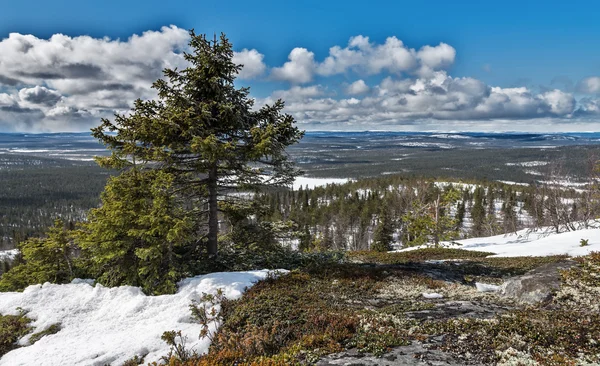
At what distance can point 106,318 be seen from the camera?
1030cm

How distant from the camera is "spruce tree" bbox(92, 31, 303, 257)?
1238 centimetres

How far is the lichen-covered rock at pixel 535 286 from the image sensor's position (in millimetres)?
9516

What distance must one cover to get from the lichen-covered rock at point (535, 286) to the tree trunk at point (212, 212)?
452 inches

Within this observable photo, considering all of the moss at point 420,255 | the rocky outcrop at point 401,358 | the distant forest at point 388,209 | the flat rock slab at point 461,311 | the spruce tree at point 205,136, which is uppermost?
the spruce tree at point 205,136

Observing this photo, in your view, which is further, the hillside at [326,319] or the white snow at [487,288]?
the white snow at [487,288]

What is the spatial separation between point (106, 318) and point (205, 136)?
24.4 ft

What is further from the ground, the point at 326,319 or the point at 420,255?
the point at 326,319

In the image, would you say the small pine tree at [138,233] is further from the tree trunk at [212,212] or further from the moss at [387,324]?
the moss at [387,324]

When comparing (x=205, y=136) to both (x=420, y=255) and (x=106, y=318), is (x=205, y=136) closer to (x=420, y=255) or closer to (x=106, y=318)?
(x=106, y=318)

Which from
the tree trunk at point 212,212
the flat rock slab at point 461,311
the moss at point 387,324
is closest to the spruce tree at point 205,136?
the tree trunk at point 212,212

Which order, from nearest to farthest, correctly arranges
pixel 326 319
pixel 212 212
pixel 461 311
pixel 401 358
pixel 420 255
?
pixel 401 358 → pixel 326 319 → pixel 461 311 → pixel 212 212 → pixel 420 255

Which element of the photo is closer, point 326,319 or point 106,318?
point 326,319

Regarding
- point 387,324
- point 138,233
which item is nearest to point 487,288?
point 387,324

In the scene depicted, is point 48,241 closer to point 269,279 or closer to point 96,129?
point 96,129
